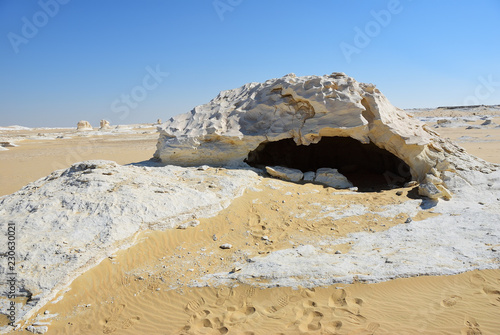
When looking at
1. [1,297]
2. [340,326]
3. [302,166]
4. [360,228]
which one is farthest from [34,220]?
[302,166]

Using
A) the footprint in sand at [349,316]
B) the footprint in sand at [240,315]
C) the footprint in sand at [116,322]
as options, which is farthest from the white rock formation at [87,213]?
the footprint in sand at [349,316]

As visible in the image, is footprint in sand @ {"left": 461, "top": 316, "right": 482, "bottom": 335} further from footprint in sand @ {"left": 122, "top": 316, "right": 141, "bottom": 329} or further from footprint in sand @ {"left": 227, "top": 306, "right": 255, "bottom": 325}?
footprint in sand @ {"left": 122, "top": 316, "right": 141, "bottom": 329}

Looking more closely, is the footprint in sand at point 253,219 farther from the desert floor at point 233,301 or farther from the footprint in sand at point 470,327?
the footprint in sand at point 470,327

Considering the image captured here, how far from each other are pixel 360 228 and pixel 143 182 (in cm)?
431

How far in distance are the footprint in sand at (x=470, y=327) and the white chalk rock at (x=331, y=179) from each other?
14.6 feet

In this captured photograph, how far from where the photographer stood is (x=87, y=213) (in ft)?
17.0

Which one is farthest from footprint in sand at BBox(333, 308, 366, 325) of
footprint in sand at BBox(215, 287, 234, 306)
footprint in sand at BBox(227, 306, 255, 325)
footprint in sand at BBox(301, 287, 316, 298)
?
footprint in sand at BBox(215, 287, 234, 306)

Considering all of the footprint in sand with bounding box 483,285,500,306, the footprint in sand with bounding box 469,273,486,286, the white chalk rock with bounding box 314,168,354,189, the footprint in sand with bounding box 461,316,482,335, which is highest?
the white chalk rock with bounding box 314,168,354,189

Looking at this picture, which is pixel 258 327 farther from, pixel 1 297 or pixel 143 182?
pixel 143 182

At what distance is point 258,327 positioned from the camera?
360 centimetres

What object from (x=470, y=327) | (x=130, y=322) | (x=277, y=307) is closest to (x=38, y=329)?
(x=130, y=322)

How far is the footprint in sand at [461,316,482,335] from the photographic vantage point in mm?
3373

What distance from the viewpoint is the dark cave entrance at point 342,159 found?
30.7ft

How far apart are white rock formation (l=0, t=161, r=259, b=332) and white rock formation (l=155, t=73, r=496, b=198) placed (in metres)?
1.33
